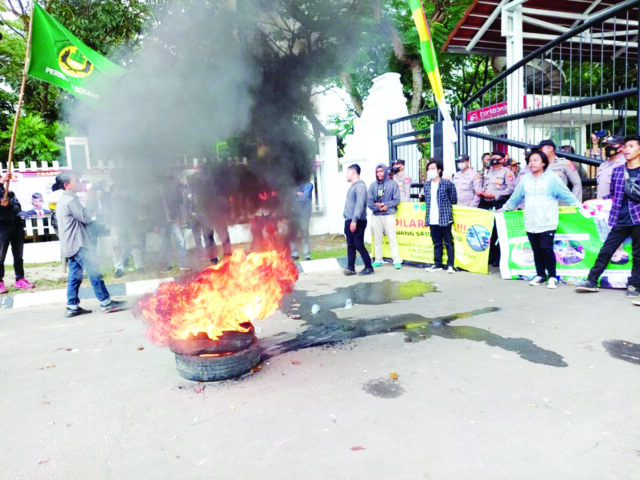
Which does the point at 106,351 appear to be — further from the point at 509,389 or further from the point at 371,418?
the point at 509,389

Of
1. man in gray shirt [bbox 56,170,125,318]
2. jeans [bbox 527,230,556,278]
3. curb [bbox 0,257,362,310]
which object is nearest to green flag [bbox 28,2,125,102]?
man in gray shirt [bbox 56,170,125,318]

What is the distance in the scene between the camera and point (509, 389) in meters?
3.23

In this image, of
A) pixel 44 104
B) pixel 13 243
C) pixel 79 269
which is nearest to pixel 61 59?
pixel 13 243

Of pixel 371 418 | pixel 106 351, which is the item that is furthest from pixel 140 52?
pixel 371 418

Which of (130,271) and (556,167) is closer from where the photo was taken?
(556,167)

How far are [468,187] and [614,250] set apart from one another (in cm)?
262

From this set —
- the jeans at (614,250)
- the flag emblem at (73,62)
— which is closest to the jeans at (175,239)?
the flag emblem at (73,62)

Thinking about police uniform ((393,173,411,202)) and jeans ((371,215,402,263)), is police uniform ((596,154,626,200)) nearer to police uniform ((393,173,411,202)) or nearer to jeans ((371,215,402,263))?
jeans ((371,215,402,263))

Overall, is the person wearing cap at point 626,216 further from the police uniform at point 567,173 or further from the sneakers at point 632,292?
the police uniform at point 567,173

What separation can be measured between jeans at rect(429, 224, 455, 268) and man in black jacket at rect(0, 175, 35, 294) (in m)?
6.39

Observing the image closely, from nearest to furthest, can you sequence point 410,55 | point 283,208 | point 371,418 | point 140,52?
point 371,418 < point 140,52 < point 283,208 < point 410,55

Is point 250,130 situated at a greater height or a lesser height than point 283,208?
greater

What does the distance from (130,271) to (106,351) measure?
4.23 meters

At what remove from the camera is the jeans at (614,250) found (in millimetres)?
5441
